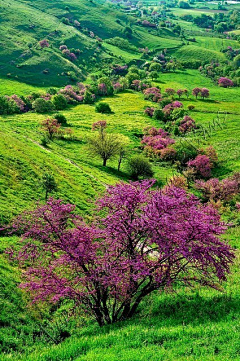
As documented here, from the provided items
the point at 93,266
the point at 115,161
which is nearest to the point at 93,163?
the point at 115,161

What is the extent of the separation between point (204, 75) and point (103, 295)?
206 metres

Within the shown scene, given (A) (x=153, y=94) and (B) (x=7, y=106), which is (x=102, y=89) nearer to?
(A) (x=153, y=94)

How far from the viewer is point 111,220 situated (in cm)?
1411

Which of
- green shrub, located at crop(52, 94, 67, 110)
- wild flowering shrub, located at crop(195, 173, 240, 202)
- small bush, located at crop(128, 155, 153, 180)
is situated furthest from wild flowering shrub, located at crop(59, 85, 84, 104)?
wild flowering shrub, located at crop(195, 173, 240, 202)

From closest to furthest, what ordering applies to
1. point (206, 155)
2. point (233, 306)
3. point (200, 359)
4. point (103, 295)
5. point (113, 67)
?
point (200, 359)
point (233, 306)
point (103, 295)
point (206, 155)
point (113, 67)

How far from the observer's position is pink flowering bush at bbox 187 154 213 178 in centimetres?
6888

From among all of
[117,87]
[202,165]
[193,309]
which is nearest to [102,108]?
[117,87]

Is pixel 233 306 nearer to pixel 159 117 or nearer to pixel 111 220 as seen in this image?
pixel 111 220

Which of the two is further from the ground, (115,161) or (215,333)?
(215,333)

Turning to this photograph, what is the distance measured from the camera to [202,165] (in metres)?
69.8

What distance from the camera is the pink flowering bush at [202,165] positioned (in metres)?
68.9

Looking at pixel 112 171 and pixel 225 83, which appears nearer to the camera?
pixel 112 171

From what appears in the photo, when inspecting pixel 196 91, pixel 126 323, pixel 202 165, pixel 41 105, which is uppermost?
pixel 196 91

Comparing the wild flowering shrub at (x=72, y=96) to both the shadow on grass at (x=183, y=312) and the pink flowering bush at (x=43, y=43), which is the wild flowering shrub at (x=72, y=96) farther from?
the shadow on grass at (x=183, y=312)
